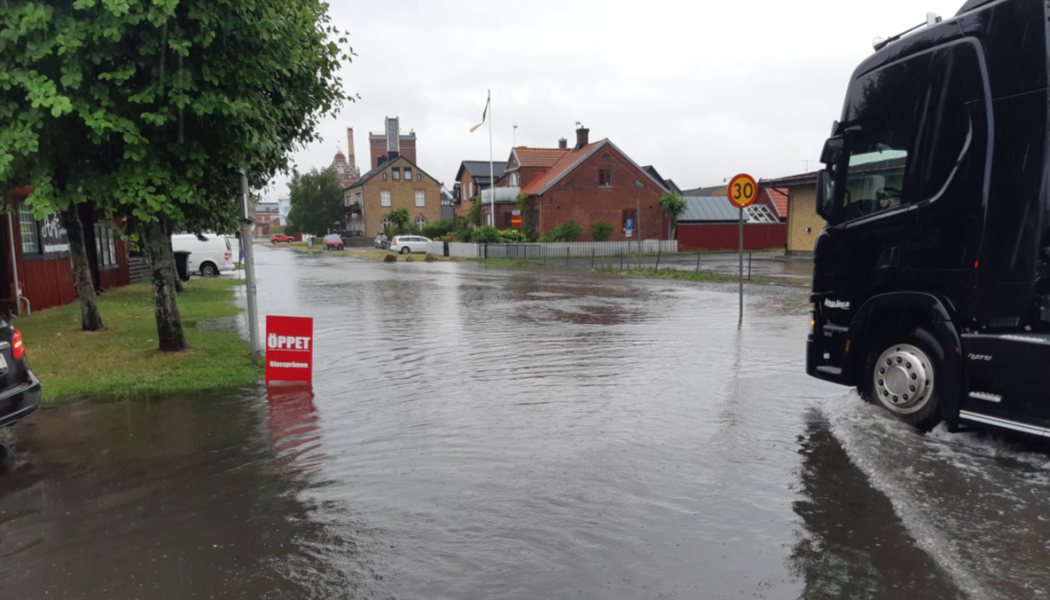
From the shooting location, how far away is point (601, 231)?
50969 millimetres

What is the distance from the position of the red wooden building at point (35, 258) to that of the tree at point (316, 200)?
214ft

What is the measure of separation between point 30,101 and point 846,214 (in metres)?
9.14

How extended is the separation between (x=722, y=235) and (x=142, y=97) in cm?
5075

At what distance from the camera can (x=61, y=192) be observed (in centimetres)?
909

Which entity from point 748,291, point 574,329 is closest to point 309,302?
point 574,329

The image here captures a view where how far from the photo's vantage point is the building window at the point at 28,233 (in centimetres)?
1581

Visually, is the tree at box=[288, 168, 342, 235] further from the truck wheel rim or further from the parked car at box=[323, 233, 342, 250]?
the truck wheel rim

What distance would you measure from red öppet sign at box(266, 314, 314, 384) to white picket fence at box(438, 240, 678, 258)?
35.4 metres

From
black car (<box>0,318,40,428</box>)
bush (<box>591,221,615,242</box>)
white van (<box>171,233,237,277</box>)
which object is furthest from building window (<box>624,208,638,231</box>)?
black car (<box>0,318,40,428</box>)

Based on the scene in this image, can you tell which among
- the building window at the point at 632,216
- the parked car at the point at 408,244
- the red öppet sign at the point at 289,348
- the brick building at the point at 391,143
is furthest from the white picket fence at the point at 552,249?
the brick building at the point at 391,143

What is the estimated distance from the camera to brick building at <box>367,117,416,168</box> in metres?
103

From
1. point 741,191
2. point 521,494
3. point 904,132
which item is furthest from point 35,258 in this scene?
point 904,132

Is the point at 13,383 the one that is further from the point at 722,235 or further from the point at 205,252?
the point at 722,235

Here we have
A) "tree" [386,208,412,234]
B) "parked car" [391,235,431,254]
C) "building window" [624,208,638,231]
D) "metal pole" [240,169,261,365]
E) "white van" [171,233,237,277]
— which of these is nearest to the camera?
"metal pole" [240,169,261,365]
